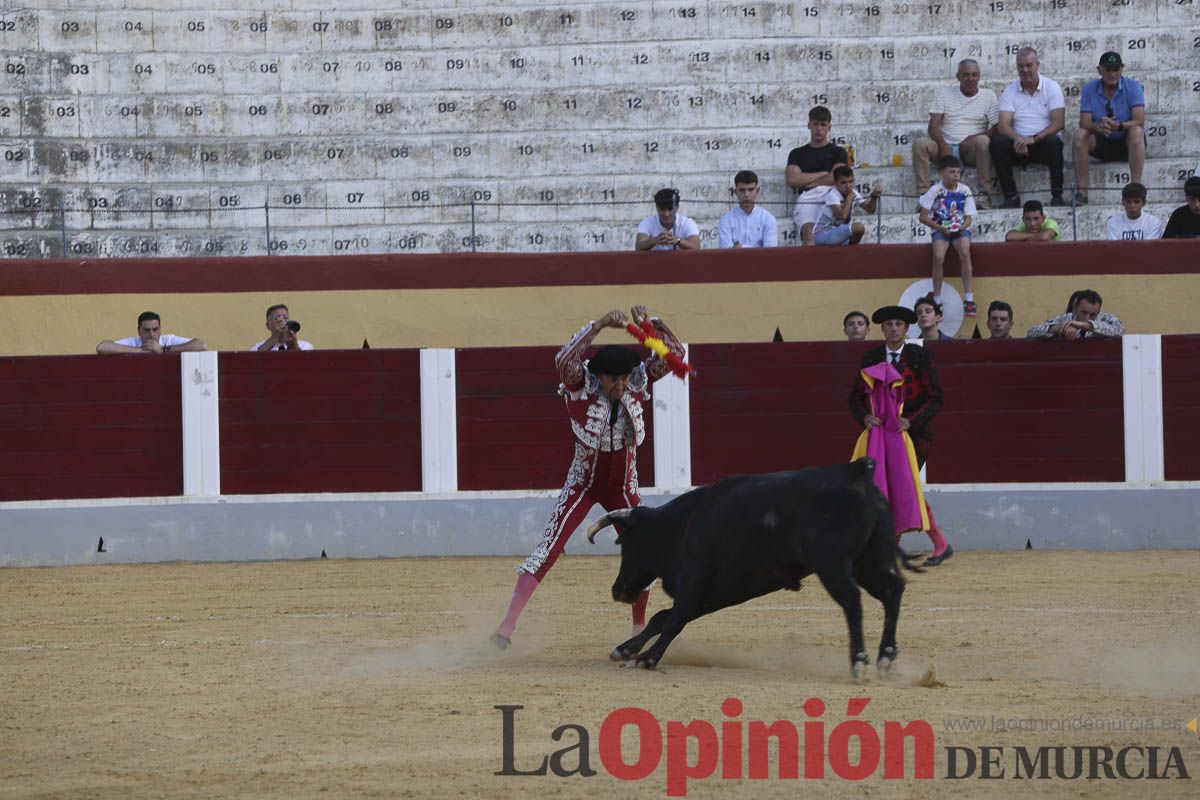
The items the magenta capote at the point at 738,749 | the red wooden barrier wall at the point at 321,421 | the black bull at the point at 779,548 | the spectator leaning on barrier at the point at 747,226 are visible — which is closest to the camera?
the magenta capote at the point at 738,749

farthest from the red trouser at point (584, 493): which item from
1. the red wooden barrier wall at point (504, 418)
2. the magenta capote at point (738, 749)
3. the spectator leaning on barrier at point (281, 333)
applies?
the spectator leaning on barrier at point (281, 333)

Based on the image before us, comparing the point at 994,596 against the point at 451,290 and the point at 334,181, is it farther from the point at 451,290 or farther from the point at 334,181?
the point at 334,181

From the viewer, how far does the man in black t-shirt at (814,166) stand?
408 inches

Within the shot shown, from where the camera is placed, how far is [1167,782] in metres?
3.64

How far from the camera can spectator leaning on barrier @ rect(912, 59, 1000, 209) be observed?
10.6m

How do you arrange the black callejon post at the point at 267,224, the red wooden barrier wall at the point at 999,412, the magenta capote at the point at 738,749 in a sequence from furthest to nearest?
the black callejon post at the point at 267,224 < the red wooden barrier wall at the point at 999,412 < the magenta capote at the point at 738,749

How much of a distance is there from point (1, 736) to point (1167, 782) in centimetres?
283

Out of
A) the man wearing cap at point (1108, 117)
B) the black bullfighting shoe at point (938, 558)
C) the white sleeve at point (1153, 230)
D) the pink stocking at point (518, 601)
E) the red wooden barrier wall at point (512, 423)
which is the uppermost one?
the man wearing cap at point (1108, 117)

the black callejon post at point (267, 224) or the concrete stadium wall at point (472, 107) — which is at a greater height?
the concrete stadium wall at point (472, 107)

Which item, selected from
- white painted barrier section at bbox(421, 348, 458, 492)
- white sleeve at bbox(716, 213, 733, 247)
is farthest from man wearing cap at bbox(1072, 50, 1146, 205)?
white painted barrier section at bbox(421, 348, 458, 492)

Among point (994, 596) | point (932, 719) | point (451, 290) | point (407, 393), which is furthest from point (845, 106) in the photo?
point (932, 719)

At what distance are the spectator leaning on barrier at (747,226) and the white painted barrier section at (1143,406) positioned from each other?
2.23m

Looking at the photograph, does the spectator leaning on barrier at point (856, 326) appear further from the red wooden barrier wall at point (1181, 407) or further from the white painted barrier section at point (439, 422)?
the white painted barrier section at point (439, 422)

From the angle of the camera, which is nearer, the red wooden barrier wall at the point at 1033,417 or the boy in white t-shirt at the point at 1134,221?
the red wooden barrier wall at the point at 1033,417
